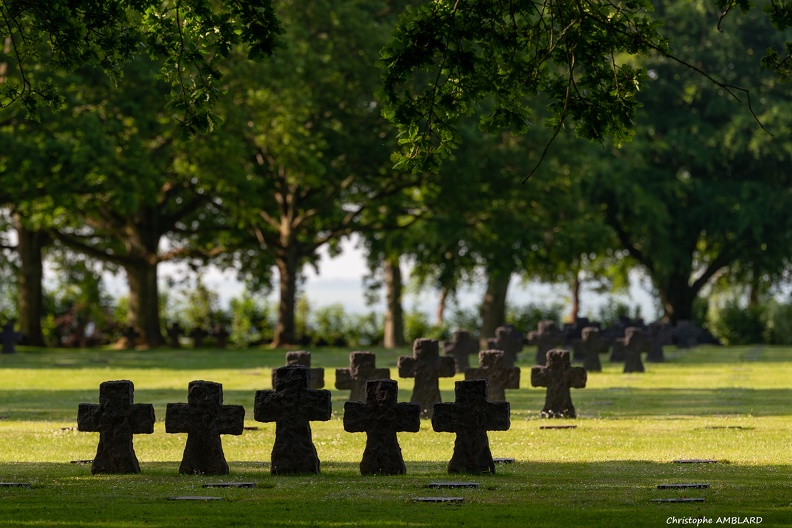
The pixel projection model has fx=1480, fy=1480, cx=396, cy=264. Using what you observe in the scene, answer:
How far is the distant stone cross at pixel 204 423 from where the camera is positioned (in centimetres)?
1486

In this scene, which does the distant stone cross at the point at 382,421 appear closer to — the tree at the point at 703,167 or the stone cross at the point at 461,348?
the stone cross at the point at 461,348

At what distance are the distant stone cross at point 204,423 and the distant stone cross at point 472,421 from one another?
82.0 inches

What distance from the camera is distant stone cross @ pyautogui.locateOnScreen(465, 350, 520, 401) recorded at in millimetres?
23859

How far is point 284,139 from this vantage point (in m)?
48.2

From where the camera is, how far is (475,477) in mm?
14820

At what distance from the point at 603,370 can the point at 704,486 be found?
23.4m

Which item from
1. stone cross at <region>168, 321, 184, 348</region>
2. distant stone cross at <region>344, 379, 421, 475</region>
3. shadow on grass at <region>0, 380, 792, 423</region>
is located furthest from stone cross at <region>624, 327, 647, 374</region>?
stone cross at <region>168, 321, 184, 348</region>

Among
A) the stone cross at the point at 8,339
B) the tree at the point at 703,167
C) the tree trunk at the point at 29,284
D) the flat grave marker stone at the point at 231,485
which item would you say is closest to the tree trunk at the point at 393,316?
the tree at the point at 703,167

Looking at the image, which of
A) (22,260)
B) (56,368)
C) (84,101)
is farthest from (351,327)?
(56,368)

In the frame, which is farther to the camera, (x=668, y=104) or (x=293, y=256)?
(x=668, y=104)

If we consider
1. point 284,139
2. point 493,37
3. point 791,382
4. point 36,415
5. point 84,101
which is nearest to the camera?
point 493,37

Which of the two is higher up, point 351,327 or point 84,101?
point 84,101

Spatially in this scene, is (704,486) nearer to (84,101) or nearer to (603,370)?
(603,370)

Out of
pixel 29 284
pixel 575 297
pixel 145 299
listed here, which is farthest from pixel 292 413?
pixel 575 297
